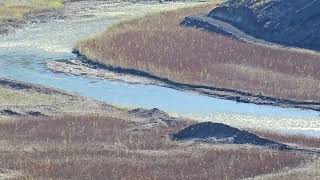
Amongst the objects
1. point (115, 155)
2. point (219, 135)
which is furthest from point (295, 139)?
point (115, 155)

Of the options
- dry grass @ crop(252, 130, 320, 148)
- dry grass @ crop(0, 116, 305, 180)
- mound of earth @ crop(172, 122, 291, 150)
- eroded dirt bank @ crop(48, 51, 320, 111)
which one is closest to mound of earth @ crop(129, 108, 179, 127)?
dry grass @ crop(0, 116, 305, 180)

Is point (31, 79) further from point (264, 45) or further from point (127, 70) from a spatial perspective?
point (264, 45)

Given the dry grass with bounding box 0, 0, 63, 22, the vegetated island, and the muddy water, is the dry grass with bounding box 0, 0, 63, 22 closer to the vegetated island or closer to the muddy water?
the muddy water

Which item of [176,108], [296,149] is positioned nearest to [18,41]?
[176,108]

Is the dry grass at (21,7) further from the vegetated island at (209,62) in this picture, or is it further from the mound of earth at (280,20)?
the mound of earth at (280,20)

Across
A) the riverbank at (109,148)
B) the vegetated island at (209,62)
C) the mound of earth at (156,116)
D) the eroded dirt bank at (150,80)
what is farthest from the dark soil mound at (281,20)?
the mound of earth at (156,116)

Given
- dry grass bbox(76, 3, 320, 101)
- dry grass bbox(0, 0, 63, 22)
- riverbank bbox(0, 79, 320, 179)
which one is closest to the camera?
riverbank bbox(0, 79, 320, 179)
